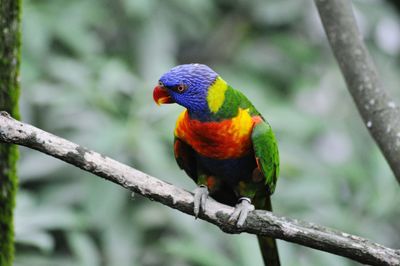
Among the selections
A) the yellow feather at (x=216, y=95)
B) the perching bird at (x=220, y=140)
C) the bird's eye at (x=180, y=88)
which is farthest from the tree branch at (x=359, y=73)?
the bird's eye at (x=180, y=88)

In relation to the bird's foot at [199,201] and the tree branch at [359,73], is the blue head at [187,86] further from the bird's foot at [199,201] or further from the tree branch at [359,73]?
the tree branch at [359,73]

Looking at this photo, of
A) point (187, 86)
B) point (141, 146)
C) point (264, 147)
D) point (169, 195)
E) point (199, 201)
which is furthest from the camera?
point (141, 146)

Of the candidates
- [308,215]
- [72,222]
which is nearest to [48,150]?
[72,222]

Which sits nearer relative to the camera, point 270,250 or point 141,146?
point 270,250

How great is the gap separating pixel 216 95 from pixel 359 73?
2.03 feet

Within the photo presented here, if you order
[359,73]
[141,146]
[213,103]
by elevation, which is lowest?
[213,103]

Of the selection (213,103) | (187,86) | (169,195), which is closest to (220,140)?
(213,103)

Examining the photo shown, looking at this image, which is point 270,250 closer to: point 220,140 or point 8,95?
point 220,140

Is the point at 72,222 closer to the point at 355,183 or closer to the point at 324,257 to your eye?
the point at 324,257

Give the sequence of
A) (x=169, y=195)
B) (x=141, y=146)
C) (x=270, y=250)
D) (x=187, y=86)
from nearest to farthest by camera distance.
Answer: (x=169, y=195) < (x=187, y=86) < (x=270, y=250) < (x=141, y=146)

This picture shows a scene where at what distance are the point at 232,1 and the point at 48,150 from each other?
3.69m

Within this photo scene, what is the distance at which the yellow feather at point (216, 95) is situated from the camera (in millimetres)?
2479

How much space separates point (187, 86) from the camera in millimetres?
2439

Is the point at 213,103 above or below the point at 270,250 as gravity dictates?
above
